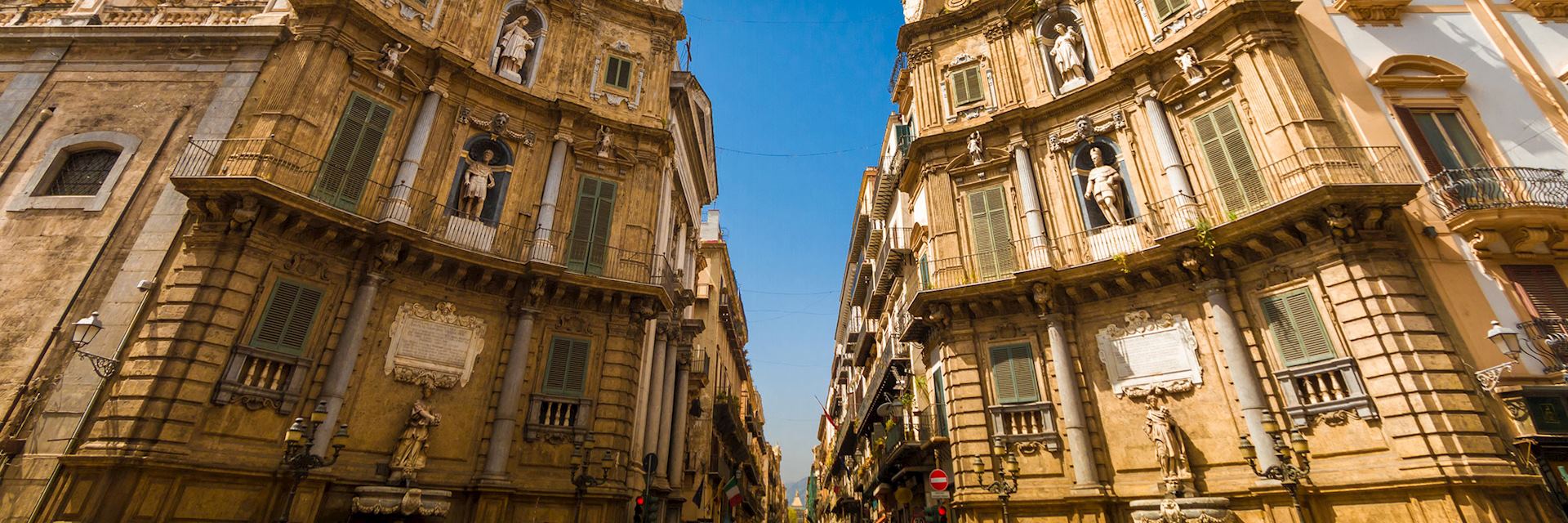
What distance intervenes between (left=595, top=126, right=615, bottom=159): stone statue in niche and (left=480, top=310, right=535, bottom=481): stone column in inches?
207

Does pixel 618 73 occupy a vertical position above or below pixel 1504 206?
above

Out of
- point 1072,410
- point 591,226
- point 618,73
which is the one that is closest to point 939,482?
point 1072,410

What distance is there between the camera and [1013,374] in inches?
594

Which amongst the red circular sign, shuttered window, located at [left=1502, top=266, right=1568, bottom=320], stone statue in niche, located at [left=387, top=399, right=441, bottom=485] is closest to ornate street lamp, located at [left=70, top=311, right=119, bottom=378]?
stone statue in niche, located at [left=387, top=399, right=441, bottom=485]

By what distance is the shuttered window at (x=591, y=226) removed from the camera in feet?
54.0

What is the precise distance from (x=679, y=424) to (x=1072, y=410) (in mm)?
13040

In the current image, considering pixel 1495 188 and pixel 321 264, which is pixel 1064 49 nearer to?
pixel 1495 188

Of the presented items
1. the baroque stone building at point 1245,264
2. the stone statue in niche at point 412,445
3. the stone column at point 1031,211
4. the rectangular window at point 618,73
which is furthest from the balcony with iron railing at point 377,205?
the stone column at point 1031,211

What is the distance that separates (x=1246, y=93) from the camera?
13906mm

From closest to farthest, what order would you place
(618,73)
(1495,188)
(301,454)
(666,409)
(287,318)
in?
(301,454) < (1495,188) < (287,318) < (618,73) < (666,409)

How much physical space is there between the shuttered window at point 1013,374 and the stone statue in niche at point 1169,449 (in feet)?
8.06

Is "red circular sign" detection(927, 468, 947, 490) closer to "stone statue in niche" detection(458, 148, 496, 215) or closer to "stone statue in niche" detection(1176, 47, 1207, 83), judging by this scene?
"stone statue in niche" detection(1176, 47, 1207, 83)

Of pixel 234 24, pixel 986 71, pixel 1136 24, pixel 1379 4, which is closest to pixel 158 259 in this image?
pixel 234 24

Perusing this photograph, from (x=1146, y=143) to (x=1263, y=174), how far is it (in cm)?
275
